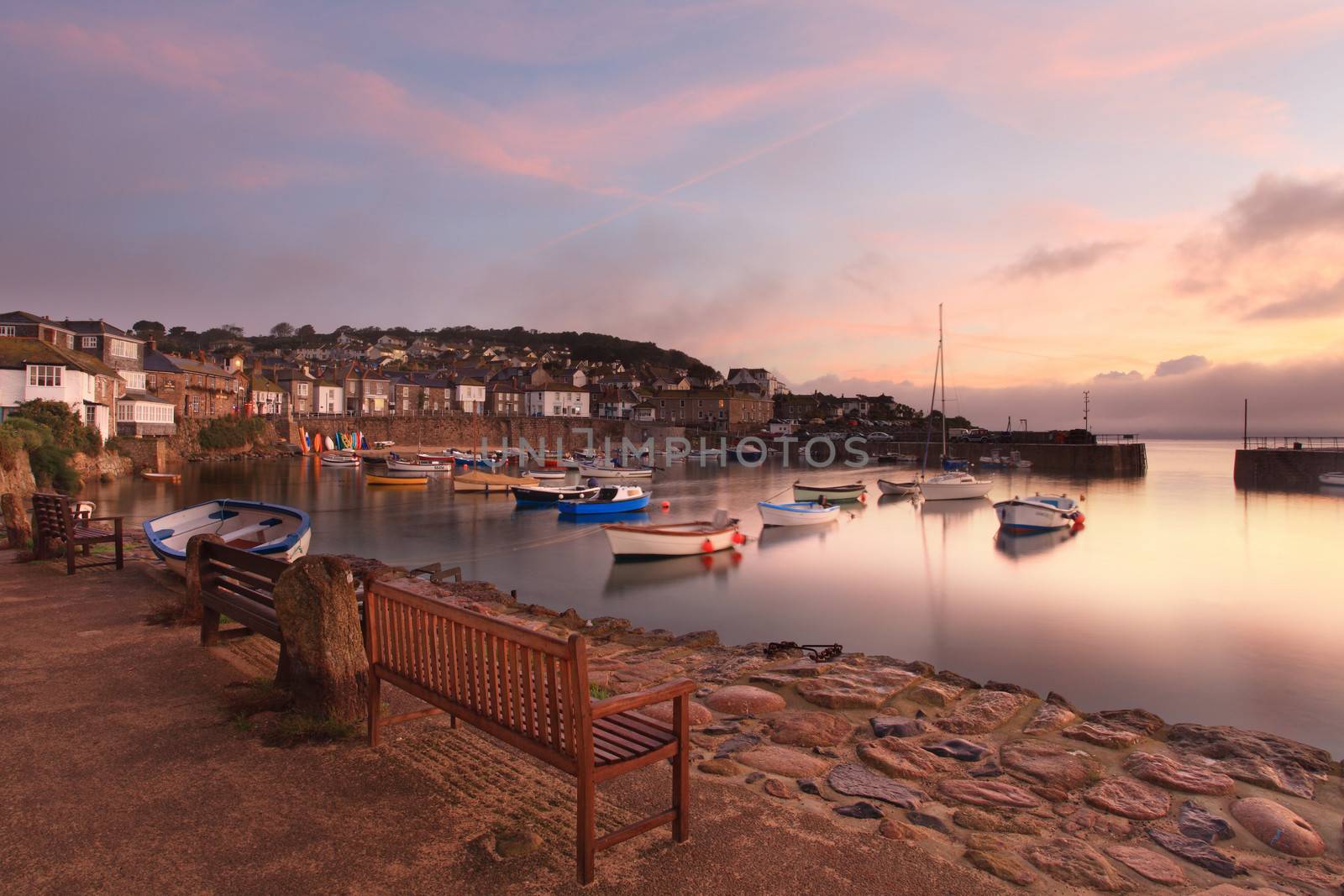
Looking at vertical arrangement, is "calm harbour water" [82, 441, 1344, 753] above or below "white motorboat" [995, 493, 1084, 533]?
below

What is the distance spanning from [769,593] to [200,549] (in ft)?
50.9

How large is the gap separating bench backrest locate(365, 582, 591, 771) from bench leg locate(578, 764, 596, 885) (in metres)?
0.12

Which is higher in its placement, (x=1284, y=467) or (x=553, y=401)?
(x=553, y=401)

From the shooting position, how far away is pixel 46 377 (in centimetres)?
4553

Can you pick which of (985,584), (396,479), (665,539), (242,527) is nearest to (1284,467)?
(985,584)

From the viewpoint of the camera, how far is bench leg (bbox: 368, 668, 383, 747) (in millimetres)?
5000

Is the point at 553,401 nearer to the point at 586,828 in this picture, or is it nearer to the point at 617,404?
the point at 617,404

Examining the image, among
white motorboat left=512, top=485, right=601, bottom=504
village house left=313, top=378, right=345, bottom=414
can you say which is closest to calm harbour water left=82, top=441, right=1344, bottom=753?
white motorboat left=512, top=485, right=601, bottom=504

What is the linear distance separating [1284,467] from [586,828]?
9222 centimetres

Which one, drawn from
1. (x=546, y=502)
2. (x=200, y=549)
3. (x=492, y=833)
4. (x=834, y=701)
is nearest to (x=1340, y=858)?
(x=834, y=701)

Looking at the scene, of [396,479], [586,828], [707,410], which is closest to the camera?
[586,828]

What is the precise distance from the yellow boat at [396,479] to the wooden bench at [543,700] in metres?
53.2

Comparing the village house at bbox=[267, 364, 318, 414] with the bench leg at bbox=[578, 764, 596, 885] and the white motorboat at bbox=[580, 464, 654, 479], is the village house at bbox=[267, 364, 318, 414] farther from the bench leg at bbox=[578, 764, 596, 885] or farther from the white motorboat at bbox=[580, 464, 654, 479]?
the bench leg at bbox=[578, 764, 596, 885]

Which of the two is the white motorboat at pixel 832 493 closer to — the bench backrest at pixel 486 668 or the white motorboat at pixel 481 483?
the white motorboat at pixel 481 483
